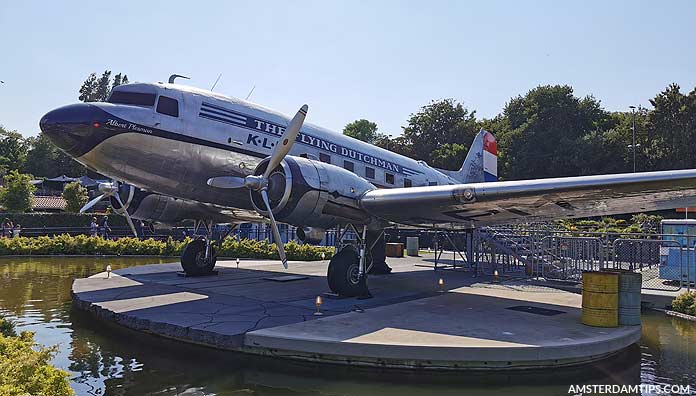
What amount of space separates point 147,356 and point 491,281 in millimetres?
12394

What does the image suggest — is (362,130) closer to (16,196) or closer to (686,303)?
(16,196)

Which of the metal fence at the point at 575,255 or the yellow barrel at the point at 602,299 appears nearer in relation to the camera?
the yellow barrel at the point at 602,299

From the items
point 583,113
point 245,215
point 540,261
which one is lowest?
point 540,261

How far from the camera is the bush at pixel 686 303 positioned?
1312 cm

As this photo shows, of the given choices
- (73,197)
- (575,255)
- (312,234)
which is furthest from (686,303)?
(73,197)

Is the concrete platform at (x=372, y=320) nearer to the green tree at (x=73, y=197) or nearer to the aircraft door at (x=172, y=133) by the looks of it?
the aircraft door at (x=172, y=133)

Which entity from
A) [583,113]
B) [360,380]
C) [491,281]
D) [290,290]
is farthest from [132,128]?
[583,113]

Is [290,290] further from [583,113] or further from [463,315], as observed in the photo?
[583,113]

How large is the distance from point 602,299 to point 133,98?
11.1m

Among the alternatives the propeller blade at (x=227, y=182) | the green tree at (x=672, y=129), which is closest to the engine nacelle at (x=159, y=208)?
the propeller blade at (x=227, y=182)

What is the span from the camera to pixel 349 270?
13.1 metres

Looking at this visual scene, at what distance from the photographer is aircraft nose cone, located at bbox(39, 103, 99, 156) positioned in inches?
428

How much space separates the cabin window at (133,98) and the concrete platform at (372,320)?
4.65 meters

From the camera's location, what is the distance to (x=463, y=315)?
11148mm
